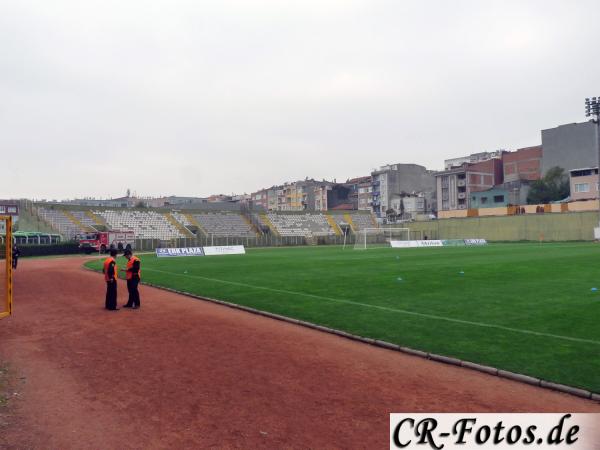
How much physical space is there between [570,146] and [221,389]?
285 feet

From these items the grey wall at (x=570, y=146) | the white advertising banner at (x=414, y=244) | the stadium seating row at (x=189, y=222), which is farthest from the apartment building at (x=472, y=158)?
the white advertising banner at (x=414, y=244)

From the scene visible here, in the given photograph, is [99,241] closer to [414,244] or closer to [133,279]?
[414,244]

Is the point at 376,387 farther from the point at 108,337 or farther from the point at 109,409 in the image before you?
the point at 108,337

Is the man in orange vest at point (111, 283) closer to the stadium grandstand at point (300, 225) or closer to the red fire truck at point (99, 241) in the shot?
the red fire truck at point (99, 241)

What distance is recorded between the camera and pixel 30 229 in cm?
5797

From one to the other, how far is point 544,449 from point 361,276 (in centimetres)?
1609

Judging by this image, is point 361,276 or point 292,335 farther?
point 361,276

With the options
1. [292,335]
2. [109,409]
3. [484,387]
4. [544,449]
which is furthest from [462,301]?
[109,409]

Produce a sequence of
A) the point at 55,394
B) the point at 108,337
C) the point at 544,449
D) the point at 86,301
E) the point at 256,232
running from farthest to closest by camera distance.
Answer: the point at 256,232 < the point at 86,301 < the point at 108,337 < the point at 55,394 < the point at 544,449

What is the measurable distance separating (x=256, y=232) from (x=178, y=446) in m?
69.6

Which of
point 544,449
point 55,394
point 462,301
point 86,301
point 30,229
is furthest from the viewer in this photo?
point 30,229

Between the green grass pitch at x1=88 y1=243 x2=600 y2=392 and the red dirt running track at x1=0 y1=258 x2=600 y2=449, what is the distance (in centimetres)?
98

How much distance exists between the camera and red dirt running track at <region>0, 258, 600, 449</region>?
550 centimetres

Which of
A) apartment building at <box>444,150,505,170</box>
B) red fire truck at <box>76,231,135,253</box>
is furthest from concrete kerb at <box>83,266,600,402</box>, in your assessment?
apartment building at <box>444,150,505,170</box>
